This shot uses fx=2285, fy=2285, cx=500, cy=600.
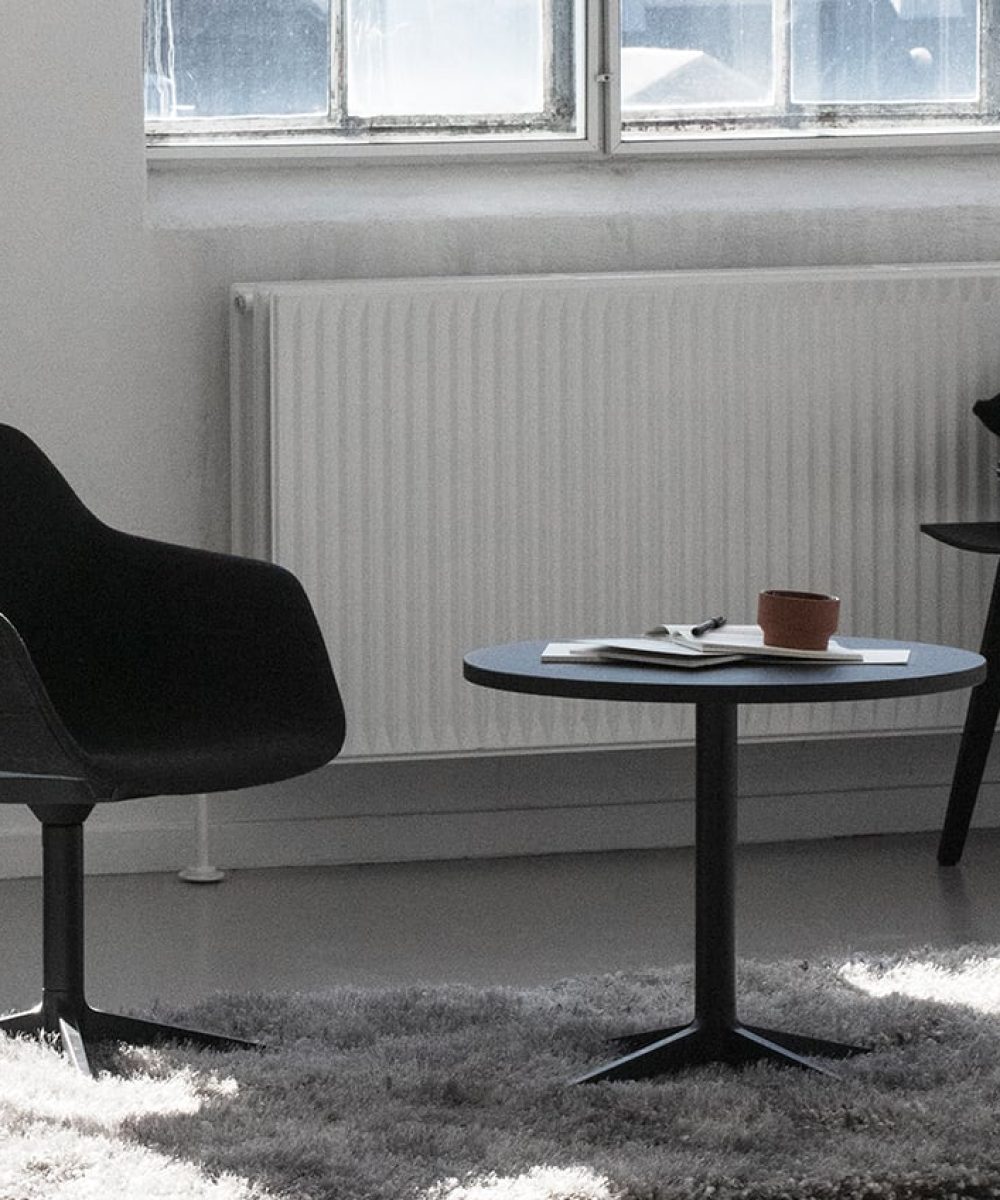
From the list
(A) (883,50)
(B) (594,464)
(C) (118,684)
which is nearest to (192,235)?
(B) (594,464)

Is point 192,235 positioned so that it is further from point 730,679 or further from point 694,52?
point 730,679

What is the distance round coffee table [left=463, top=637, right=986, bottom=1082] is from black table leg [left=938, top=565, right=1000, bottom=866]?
115 centimetres

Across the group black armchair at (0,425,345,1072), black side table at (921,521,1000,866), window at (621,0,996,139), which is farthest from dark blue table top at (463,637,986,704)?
window at (621,0,996,139)

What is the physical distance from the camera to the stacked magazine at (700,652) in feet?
8.20

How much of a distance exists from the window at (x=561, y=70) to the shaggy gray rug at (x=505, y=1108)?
1752 millimetres

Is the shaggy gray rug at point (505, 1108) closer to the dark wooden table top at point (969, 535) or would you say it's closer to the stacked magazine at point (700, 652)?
the stacked magazine at point (700, 652)

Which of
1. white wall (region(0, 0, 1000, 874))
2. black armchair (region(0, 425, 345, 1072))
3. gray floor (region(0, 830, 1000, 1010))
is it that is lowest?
gray floor (region(0, 830, 1000, 1010))

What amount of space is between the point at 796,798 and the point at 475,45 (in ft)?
4.78

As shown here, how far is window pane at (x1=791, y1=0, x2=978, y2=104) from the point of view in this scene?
4160 mm

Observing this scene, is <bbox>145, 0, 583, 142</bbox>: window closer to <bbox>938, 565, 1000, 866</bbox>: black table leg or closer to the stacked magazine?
<bbox>938, 565, 1000, 866</bbox>: black table leg

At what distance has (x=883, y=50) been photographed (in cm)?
419

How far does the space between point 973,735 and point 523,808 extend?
2.57 ft

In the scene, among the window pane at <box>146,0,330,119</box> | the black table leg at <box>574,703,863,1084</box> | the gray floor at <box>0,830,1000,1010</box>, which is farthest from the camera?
the window pane at <box>146,0,330,119</box>

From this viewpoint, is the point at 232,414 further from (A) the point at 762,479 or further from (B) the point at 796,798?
(B) the point at 796,798
